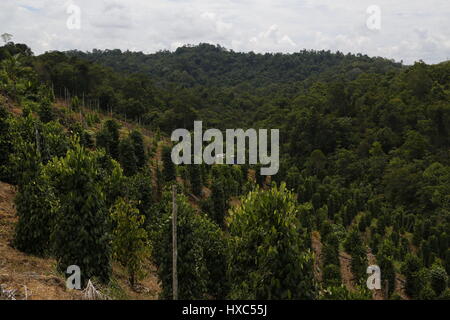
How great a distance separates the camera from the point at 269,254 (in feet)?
36.7

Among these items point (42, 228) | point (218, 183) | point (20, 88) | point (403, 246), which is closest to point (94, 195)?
point (42, 228)

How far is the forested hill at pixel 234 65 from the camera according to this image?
143000 millimetres

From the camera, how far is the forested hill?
14300cm

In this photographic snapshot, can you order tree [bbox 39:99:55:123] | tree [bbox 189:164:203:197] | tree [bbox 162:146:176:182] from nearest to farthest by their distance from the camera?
1. tree [bbox 162:146:176:182]
2. tree [bbox 39:99:55:123]
3. tree [bbox 189:164:203:197]

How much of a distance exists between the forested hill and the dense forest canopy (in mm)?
37264

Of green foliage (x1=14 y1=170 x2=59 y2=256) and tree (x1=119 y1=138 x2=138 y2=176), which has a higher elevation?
tree (x1=119 y1=138 x2=138 y2=176)

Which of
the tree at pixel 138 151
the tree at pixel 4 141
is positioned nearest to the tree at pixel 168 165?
the tree at pixel 138 151

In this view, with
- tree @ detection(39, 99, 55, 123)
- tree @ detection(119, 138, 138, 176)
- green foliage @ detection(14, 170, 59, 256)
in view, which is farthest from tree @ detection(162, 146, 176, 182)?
green foliage @ detection(14, 170, 59, 256)

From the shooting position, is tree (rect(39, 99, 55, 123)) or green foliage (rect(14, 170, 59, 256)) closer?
green foliage (rect(14, 170, 59, 256))

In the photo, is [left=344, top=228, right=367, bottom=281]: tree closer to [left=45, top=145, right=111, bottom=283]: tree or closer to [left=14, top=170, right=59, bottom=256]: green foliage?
[left=45, top=145, right=111, bottom=283]: tree

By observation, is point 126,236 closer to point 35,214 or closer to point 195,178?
point 35,214

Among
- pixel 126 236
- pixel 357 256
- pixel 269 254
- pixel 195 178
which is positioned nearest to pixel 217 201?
pixel 195 178
